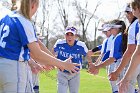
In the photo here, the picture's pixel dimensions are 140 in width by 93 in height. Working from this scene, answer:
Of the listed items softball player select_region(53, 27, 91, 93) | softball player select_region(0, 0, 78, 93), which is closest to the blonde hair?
softball player select_region(0, 0, 78, 93)

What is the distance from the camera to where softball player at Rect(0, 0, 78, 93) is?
516 centimetres

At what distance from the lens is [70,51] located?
11.0m

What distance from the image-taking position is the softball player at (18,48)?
5.16 meters

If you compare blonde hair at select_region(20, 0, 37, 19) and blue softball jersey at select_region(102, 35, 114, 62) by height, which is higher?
blonde hair at select_region(20, 0, 37, 19)

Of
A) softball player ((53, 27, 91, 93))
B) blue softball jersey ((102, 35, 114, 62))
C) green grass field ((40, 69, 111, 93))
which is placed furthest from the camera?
green grass field ((40, 69, 111, 93))

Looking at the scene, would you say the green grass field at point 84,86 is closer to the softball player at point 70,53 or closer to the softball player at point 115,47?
the softball player at point 70,53

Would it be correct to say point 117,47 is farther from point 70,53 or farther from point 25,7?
point 25,7

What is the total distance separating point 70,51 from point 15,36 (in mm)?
5857

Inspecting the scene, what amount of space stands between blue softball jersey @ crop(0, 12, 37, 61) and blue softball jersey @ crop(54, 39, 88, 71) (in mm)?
5667

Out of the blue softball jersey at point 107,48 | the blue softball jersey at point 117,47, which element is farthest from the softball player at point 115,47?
the blue softball jersey at point 107,48

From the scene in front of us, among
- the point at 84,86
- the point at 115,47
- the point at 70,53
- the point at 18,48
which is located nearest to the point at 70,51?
the point at 70,53

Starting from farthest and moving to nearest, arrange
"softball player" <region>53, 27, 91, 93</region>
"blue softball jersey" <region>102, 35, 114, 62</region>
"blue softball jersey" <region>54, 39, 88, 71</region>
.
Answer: "blue softball jersey" <region>54, 39, 88, 71</region> < "blue softball jersey" <region>102, 35, 114, 62</region> < "softball player" <region>53, 27, 91, 93</region>

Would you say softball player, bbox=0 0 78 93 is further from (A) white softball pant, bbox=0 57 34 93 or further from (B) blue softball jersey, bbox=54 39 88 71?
(B) blue softball jersey, bbox=54 39 88 71

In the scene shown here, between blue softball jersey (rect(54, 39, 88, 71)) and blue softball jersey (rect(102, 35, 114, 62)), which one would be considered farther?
blue softball jersey (rect(54, 39, 88, 71))
